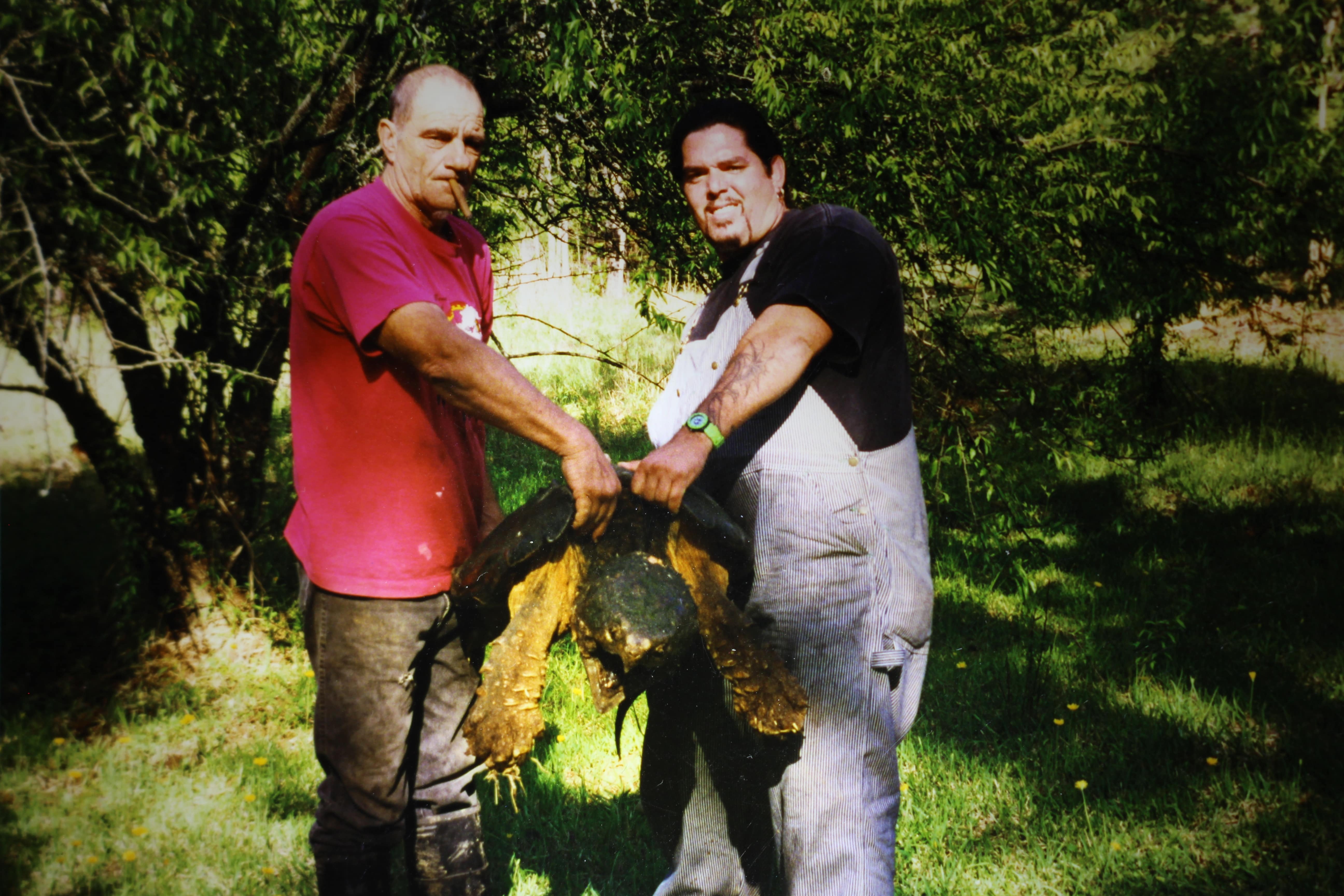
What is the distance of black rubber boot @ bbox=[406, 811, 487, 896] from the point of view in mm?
1734

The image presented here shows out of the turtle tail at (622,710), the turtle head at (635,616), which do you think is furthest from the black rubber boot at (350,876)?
the turtle head at (635,616)

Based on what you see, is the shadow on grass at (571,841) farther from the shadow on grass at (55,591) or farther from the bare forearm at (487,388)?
the bare forearm at (487,388)

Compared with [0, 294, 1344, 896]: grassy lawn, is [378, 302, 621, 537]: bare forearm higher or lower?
higher

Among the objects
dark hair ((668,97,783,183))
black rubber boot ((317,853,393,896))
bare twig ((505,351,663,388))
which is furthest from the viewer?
bare twig ((505,351,663,388))

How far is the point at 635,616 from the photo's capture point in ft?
3.45

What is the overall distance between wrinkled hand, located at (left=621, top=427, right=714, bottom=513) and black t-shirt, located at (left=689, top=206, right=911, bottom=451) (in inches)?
13.2

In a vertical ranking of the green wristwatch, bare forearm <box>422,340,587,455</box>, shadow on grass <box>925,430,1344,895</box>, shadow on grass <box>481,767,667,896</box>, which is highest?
bare forearm <box>422,340,587,455</box>

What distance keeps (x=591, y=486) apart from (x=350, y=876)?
1.05 m

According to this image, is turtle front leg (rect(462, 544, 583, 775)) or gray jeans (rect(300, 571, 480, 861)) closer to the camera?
turtle front leg (rect(462, 544, 583, 775))

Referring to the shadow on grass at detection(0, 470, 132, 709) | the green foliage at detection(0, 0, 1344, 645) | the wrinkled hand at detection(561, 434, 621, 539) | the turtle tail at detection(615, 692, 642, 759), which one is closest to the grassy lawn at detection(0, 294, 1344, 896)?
the shadow on grass at detection(0, 470, 132, 709)

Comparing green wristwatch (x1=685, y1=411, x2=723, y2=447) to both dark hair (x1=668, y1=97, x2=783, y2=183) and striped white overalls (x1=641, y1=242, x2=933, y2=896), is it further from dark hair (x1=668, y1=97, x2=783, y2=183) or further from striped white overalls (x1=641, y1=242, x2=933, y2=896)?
dark hair (x1=668, y1=97, x2=783, y2=183)

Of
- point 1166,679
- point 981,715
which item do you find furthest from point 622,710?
point 1166,679

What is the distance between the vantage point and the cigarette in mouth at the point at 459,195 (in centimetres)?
151

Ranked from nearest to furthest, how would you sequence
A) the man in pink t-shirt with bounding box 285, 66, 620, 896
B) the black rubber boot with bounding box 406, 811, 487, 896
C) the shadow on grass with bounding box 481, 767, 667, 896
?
the man in pink t-shirt with bounding box 285, 66, 620, 896 → the black rubber boot with bounding box 406, 811, 487, 896 → the shadow on grass with bounding box 481, 767, 667, 896
